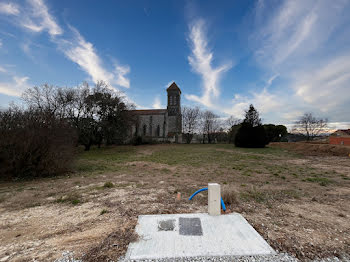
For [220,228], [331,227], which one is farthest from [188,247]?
[331,227]

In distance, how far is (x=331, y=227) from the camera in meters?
2.57

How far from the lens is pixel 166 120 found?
47062mm

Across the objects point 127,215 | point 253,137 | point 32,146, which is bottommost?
point 127,215

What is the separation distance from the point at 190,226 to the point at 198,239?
35 centimetres

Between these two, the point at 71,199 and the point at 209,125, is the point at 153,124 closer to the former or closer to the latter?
the point at 209,125

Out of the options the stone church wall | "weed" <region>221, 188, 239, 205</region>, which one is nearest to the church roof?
the stone church wall

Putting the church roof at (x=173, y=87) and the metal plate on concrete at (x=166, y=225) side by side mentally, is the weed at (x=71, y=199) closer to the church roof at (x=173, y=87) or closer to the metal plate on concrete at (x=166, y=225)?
the metal plate on concrete at (x=166, y=225)

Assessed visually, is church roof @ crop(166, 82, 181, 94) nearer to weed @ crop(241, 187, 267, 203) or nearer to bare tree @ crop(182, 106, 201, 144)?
bare tree @ crop(182, 106, 201, 144)

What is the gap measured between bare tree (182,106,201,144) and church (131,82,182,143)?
1.49 m

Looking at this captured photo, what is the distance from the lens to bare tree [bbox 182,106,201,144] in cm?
4422

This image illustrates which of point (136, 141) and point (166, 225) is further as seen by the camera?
point (136, 141)

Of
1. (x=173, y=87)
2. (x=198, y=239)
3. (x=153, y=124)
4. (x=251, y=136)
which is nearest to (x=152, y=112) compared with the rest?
(x=153, y=124)

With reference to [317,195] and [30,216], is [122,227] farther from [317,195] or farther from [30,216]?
[317,195]

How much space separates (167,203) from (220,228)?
4.89 feet
